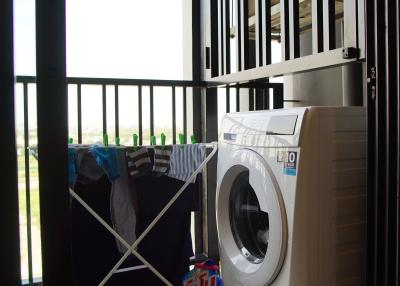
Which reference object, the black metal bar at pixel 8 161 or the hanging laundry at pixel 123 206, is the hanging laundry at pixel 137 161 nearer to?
the hanging laundry at pixel 123 206

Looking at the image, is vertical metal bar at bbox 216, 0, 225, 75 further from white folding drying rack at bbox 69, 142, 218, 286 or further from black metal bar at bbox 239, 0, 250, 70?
white folding drying rack at bbox 69, 142, 218, 286

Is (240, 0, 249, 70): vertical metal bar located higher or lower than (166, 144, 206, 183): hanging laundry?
higher

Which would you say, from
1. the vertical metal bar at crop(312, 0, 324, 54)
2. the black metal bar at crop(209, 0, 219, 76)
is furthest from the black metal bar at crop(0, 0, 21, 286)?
the black metal bar at crop(209, 0, 219, 76)

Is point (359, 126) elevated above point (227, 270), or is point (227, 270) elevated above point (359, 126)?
point (359, 126)

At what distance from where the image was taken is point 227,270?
209 cm

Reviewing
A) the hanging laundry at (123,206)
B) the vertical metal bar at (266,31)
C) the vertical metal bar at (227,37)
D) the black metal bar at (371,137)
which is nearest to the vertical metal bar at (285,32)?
the vertical metal bar at (266,31)

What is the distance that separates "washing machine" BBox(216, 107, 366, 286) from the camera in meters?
1.53

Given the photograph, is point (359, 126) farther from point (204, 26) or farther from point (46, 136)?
point (204, 26)

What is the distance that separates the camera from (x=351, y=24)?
5.13ft

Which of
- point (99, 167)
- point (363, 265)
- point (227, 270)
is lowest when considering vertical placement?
point (227, 270)

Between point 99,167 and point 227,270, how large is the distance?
895mm

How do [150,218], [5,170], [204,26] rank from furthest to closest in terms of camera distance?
[204,26]
[150,218]
[5,170]

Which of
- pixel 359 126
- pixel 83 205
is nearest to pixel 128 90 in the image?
pixel 83 205

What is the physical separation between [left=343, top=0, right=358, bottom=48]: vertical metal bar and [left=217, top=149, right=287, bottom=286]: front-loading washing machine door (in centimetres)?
60
